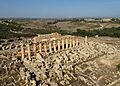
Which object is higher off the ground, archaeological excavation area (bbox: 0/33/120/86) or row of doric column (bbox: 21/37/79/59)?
row of doric column (bbox: 21/37/79/59)

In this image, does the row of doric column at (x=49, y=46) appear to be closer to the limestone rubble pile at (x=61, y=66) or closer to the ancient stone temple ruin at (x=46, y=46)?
the ancient stone temple ruin at (x=46, y=46)

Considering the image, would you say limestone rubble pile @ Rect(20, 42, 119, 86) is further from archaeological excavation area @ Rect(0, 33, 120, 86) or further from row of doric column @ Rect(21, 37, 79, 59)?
row of doric column @ Rect(21, 37, 79, 59)

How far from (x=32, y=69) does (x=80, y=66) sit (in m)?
6.26

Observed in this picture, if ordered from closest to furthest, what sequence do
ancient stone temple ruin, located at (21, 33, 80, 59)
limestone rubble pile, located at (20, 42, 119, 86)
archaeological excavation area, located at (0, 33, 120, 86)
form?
archaeological excavation area, located at (0, 33, 120, 86), limestone rubble pile, located at (20, 42, 119, 86), ancient stone temple ruin, located at (21, 33, 80, 59)

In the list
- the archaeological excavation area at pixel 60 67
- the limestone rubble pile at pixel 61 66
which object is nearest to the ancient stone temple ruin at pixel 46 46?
the archaeological excavation area at pixel 60 67

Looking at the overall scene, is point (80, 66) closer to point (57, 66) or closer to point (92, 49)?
point (57, 66)

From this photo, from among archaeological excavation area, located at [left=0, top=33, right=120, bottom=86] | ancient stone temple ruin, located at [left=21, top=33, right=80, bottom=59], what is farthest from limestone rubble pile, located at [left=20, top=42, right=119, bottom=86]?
ancient stone temple ruin, located at [left=21, top=33, right=80, bottom=59]

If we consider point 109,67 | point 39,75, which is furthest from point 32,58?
point 109,67

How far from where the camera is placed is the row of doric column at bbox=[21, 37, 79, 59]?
29.7 meters

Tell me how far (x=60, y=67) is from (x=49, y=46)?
7.58 metres

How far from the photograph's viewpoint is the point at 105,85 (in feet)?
76.5

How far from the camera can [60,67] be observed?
2606 cm

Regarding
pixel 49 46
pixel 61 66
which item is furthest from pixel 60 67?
pixel 49 46

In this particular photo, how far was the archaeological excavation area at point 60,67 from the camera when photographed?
22641mm
